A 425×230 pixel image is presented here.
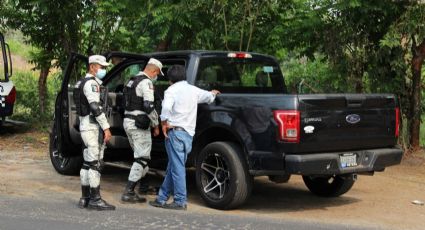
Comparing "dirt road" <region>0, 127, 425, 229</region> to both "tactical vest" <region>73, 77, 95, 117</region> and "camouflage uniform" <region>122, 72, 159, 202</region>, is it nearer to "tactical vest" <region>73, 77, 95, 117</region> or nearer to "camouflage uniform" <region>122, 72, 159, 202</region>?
"camouflage uniform" <region>122, 72, 159, 202</region>

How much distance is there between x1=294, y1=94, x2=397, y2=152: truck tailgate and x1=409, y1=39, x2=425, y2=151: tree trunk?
404 centimetres

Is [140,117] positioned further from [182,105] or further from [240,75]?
[240,75]

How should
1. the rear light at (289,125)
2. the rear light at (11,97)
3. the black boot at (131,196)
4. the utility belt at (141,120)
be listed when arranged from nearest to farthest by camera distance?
the rear light at (289,125), the utility belt at (141,120), the black boot at (131,196), the rear light at (11,97)

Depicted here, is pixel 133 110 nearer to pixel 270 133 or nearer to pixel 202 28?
pixel 270 133

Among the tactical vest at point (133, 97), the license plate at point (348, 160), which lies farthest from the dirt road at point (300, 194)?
the tactical vest at point (133, 97)

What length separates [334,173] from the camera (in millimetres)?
6605

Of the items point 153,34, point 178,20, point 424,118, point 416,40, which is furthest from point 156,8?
point 424,118

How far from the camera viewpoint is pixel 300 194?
832cm

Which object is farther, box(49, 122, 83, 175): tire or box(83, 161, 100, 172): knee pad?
box(49, 122, 83, 175): tire

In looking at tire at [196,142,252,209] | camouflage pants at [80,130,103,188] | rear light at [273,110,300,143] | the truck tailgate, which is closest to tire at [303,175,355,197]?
the truck tailgate

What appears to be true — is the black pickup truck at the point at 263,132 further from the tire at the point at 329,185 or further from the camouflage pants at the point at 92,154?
the camouflage pants at the point at 92,154

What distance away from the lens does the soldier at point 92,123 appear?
6.83 meters

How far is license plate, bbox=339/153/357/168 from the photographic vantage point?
21.9ft

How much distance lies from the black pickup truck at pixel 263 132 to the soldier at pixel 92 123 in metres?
0.63
